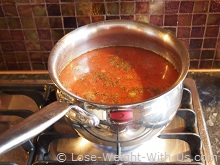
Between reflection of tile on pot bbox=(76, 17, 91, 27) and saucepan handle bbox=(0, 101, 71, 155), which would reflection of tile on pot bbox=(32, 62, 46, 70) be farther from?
saucepan handle bbox=(0, 101, 71, 155)

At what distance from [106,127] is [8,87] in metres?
0.42

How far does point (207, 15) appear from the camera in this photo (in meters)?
0.98

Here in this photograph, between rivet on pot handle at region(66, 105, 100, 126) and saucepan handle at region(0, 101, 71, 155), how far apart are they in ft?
0.08

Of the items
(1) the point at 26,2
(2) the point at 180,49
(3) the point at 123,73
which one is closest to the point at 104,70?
(3) the point at 123,73

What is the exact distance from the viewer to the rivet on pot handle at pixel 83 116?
68cm

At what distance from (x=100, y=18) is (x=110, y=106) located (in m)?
0.43

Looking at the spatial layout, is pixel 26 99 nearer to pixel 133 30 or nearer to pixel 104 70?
pixel 104 70

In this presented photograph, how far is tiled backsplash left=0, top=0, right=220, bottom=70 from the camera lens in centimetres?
96

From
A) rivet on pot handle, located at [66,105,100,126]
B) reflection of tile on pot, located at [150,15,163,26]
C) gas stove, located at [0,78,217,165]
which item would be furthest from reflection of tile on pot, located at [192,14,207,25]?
rivet on pot handle, located at [66,105,100,126]

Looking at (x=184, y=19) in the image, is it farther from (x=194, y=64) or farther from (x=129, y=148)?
(x=129, y=148)

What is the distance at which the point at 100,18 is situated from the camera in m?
1.00

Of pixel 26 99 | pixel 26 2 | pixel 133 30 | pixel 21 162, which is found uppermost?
pixel 26 2

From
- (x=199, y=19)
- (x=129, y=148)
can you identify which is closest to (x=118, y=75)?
(x=129, y=148)

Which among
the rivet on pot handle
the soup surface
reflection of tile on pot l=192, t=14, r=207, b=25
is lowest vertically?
the rivet on pot handle
